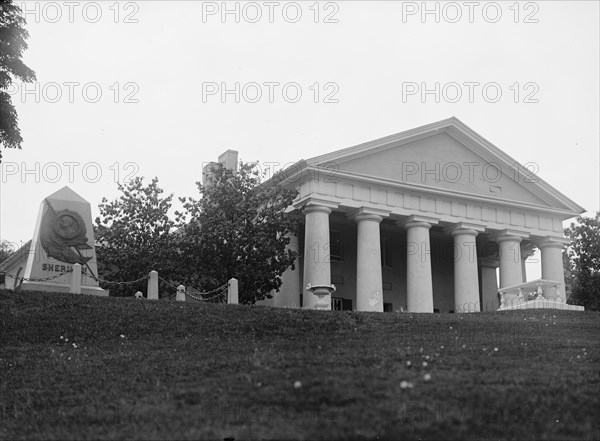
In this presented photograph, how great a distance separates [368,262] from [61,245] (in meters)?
16.3

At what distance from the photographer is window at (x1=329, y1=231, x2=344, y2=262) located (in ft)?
152

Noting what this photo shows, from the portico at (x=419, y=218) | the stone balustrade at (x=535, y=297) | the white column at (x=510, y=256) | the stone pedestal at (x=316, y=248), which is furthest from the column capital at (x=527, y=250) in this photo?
the stone pedestal at (x=316, y=248)

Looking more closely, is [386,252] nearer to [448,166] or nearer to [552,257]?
[448,166]

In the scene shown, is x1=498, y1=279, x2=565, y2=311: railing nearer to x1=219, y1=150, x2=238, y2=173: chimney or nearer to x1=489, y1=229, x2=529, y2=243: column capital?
x1=489, y1=229, x2=529, y2=243: column capital

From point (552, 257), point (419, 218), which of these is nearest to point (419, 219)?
point (419, 218)

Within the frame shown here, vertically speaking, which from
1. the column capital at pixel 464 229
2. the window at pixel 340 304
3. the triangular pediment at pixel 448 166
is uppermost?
the triangular pediment at pixel 448 166

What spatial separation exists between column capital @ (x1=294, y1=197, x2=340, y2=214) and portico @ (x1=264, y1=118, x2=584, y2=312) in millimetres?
53

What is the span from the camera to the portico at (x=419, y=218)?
131ft

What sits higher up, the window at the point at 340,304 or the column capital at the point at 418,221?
the column capital at the point at 418,221

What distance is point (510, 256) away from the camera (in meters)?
44.7

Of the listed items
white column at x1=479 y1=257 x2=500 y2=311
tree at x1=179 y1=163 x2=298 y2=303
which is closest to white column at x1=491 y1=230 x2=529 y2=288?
white column at x1=479 y1=257 x2=500 y2=311

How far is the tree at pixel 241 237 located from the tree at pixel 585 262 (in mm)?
23669

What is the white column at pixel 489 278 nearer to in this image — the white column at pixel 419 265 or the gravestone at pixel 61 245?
the white column at pixel 419 265

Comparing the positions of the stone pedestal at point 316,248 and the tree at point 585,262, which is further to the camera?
the tree at point 585,262
